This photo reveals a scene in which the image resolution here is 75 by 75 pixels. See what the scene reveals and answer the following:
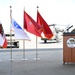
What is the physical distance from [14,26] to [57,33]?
139 feet

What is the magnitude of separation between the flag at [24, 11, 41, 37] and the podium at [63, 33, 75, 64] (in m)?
1.72

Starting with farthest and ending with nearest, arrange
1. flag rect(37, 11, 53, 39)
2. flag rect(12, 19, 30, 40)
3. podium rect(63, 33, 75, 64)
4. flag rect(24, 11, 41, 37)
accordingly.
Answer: podium rect(63, 33, 75, 64) < flag rect(37, 11, 53, 39) < flag rect(24, 11, 41, 37) < flag rect(12, 19, 30, 40)

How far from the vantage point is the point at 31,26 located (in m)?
13.6

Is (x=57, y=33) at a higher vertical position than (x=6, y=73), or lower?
higher

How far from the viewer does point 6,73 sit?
36.7 ft

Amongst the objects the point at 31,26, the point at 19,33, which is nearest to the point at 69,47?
the point at 31,26

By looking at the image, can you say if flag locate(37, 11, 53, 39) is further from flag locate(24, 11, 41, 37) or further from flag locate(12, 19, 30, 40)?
flag locate(12, 19, 30, 40)

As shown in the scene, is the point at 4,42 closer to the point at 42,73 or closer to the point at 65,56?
the point at 42,73

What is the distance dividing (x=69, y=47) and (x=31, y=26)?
2422 millimetres

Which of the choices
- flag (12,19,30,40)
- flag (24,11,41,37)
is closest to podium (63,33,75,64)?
flag (24,11,41,37)

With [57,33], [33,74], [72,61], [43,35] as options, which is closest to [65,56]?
[72,61]

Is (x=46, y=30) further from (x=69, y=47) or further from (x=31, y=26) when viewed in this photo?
(x=69, y=47)

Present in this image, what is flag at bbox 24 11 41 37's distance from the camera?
13.2 meters

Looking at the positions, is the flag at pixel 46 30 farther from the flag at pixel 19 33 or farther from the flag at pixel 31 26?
the flag at pixel 19 33
